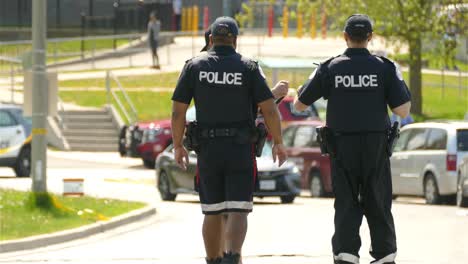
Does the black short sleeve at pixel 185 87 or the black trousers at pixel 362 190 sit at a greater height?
the black short sleeve at pixel 185 87

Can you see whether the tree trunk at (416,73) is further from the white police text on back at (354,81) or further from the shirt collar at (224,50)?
the white police text on back at (354,81)

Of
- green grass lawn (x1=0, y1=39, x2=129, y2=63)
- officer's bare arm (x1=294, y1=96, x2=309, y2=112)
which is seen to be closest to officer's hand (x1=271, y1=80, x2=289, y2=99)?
officer's bare arm (x1=294, y1=96, x2=309, y2=112)

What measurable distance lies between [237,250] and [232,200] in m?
0.42

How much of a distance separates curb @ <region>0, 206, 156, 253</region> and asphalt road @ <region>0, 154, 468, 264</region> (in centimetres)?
14

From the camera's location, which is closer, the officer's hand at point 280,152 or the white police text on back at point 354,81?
the white police text on back at point 354,81

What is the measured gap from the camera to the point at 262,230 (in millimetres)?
19172

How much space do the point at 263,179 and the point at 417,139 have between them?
11.6ft

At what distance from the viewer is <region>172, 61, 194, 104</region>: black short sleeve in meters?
12.1

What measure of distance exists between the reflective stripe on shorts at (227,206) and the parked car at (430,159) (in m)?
14.1

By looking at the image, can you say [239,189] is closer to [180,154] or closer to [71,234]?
[180,154]

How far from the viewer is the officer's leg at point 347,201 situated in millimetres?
11562

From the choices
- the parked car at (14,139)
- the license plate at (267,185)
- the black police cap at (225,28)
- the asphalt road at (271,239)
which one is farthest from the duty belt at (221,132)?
the parked car at (14,139)

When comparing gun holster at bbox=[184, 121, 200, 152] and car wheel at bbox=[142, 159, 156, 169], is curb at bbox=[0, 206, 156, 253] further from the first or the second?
car wheel at bbox=[142, 159, 156, 169]

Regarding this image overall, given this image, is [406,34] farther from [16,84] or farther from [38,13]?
[38,13]
